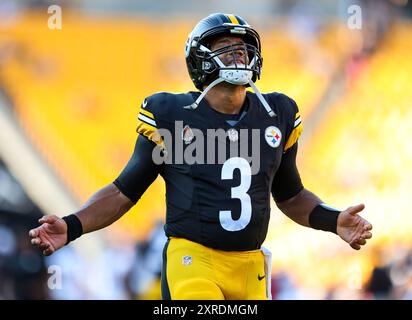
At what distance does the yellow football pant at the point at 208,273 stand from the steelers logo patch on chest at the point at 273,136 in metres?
0.51

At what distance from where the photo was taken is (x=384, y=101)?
806cm

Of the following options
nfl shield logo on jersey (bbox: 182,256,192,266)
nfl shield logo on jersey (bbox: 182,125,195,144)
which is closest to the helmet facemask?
nfl shield logo on jersey (bbox: 182,125,195,144)

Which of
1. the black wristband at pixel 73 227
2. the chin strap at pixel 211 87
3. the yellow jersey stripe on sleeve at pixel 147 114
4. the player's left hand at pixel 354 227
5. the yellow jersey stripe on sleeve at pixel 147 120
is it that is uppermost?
the chin strap at pixel 211 87

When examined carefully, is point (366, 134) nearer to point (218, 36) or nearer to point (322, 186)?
point (322, 186)

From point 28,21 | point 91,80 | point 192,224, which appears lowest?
point 192,224

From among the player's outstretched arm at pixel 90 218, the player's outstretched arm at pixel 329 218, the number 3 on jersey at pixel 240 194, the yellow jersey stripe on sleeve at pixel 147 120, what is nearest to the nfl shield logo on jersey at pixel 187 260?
the number 3 on jersey at pixel 240 194

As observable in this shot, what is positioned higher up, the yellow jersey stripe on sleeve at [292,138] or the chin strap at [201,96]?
the chin strap at [201,96]

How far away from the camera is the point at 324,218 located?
4.35m

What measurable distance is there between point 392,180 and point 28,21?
3428 mm

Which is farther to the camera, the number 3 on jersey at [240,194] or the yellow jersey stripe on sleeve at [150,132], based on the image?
the yellow jersey stripe on sleeve at [150,132]

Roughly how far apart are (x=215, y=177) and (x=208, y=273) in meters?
0.43

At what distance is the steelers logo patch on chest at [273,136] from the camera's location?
165 inches

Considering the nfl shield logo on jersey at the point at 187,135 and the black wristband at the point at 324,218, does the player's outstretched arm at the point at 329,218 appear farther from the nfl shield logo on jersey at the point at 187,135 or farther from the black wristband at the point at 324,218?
the nfl shield logo on jersey at the point at 187,135

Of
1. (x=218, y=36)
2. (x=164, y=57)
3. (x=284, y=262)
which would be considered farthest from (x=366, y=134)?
(x=218, y=36)
